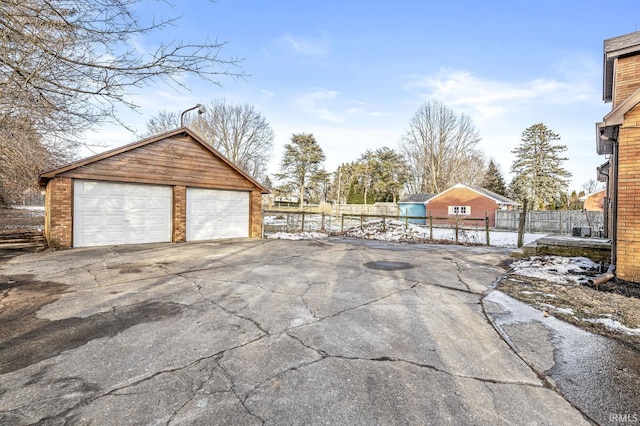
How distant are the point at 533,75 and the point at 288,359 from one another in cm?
1709

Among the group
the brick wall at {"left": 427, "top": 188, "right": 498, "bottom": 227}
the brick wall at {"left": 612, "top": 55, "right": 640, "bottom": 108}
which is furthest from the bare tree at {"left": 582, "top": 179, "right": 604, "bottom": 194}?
the brick wall at {"left": 612, "top": 55, "right": 640, "bottom": 108}

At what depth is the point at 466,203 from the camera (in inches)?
1013

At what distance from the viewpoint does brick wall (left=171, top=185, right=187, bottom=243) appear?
10422 mm

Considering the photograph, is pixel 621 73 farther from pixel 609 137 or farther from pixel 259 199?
pixel 259 199

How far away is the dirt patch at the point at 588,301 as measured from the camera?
323 centimetres

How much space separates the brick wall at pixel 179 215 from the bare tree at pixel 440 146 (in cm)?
2774

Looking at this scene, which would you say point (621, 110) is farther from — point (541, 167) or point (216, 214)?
point (541, 167)

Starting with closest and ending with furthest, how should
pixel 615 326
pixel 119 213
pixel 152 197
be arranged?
1. pixel 615 326
2. pixel 119 213
3. pixel 152 197

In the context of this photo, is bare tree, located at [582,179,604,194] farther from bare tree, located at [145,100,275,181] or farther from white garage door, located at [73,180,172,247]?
white garage door, located at [73,180,172,247]

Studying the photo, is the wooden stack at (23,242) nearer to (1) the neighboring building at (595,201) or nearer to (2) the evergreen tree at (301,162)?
(2) the evergreen tree at (301,162)

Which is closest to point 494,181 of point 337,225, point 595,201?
point 595,201

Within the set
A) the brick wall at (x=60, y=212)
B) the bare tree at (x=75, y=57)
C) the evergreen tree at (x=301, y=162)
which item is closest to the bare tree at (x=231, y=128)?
the evergreen tree at (x=301, y=162)

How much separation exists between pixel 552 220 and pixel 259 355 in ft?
78.5

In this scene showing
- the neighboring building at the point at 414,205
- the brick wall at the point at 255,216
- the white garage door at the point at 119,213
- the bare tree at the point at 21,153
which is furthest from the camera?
the neighboring building at the point at 414,205
